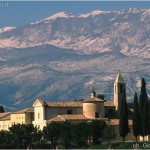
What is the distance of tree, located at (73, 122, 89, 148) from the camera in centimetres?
12794

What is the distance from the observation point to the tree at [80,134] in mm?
127938

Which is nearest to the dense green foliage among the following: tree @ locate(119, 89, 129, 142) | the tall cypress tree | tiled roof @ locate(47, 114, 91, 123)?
tree @ locate(119, 89, 129, 142)

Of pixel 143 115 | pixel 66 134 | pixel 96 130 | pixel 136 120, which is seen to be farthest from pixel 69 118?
pixel 143 115

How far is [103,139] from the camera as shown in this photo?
136 metres

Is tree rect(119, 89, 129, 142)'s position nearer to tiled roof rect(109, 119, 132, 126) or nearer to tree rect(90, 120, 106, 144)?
tree rect(90, 120, 106, 144)

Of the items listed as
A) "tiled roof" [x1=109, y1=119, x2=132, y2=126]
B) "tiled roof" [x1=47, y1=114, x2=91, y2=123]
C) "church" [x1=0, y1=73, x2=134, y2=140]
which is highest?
"church" [x1=0, y1=73, x2=134, y2=140]

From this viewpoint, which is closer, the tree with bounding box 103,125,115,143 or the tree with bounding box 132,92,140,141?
the tree with bounding box 132,92,140,141

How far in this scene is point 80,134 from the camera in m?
131

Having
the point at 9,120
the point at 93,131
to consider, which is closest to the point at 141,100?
the point at 93,131

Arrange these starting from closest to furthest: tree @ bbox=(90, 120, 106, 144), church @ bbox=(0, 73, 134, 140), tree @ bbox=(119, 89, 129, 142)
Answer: tree @ bbox=(119, 89, 129, 142) → tree @ bbox=(90, 120, 106, 144) → church @ bbox=(0, 73, 134, 140)

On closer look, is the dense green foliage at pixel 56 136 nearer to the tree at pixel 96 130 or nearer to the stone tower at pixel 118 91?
the tree at pixel 96 130

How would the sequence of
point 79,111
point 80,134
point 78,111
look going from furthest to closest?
1. point 79,111
2. point 78,111
3. point 80,134

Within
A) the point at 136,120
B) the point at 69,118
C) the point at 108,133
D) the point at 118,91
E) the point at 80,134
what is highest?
the point at 118,91

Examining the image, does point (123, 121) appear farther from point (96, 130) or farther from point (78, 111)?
point (78, 111)
